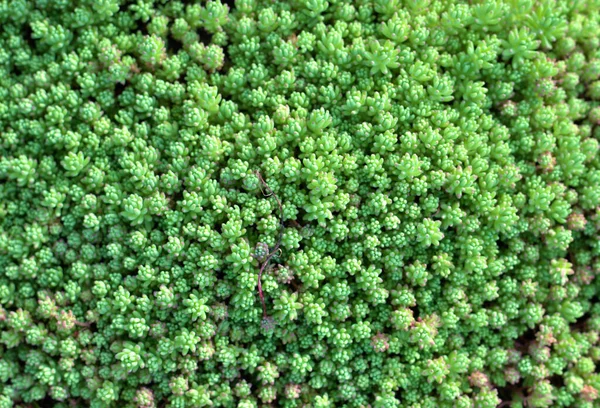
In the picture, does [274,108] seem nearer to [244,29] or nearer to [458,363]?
[244,29]

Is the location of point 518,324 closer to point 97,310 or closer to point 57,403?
point 97,310

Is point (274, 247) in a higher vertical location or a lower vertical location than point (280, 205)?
lower

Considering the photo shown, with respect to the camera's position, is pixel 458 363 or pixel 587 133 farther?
pixel 587 133

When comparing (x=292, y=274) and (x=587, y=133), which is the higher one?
(x=587, y=133)

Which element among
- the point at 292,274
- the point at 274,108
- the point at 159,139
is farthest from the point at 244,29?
the point at 292,274

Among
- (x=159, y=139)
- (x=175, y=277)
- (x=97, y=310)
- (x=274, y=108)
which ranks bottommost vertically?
(x=97, y=310)

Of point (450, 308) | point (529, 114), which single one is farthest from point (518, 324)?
point (529, 114)
